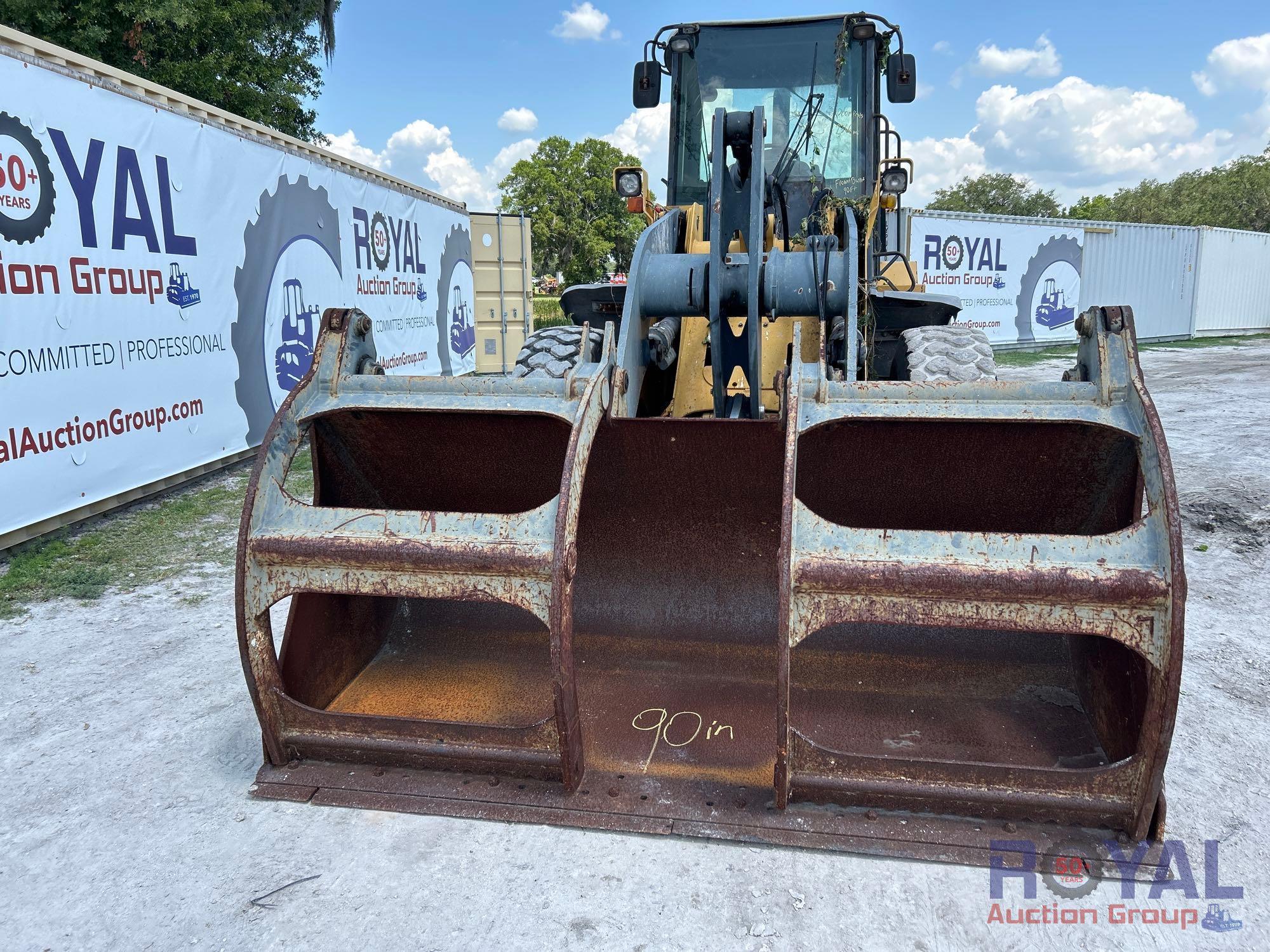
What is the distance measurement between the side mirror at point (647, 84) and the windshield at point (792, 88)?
0.35 ft

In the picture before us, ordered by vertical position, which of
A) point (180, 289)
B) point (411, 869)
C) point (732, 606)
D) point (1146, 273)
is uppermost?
point (1146, 273)

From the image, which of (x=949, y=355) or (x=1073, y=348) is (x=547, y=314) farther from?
(x=949, y=355)

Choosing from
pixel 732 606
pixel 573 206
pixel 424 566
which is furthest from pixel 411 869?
pixel 573 206

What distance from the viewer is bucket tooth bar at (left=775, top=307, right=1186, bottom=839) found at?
2209mm

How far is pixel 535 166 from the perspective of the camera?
3941 centimetres

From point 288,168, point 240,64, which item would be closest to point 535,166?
point 240,64

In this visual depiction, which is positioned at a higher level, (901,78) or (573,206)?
(573,206)

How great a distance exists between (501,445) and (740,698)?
1251 mm

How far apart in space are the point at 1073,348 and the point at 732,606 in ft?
61.3

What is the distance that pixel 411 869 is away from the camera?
2324 mm

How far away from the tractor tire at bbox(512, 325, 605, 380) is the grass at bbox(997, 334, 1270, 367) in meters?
12.5

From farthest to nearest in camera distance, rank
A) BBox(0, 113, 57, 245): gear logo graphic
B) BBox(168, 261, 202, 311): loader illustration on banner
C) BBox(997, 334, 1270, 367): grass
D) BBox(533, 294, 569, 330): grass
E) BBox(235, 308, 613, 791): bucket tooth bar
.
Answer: BBox(533, 294, 569, 330): grass < BBox(997, 334, 1270, 367): grass < BBox(168, 261, 202, 311): loader illustration on banner < BBox(0, 113, 57, 245): gear logo graphic < BBox(235, 308, 613, 791): bucket tooth bar

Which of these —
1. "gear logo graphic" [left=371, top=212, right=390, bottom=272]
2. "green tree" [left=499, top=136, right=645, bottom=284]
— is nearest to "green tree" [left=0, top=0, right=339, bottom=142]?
"gear logo graphic" [left=371, top=212, right=390, bottom=272]

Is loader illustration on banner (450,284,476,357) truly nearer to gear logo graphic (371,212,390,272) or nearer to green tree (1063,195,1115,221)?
gear logo graphic (371,212,390,272)
